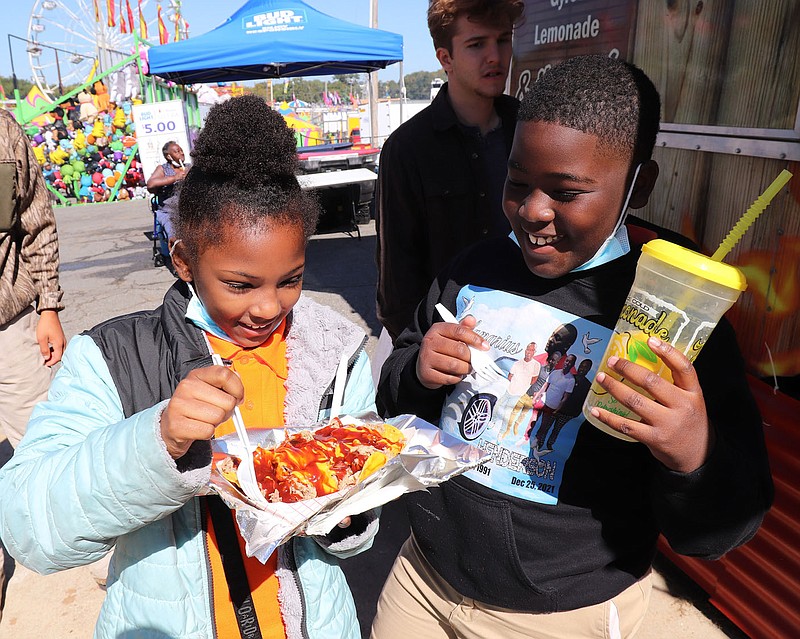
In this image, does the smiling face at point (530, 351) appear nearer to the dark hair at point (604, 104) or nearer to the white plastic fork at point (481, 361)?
the white plastic fork at point (481, 361)

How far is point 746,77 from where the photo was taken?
2059 mm

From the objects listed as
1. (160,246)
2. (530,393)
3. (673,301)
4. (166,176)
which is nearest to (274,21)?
(166,176)

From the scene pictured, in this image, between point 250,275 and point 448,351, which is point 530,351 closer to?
point 448,351

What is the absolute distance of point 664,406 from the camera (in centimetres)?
105

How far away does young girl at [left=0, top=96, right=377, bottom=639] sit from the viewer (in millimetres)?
1217

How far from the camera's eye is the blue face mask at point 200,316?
1444 mm

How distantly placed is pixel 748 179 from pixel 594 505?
1.43m

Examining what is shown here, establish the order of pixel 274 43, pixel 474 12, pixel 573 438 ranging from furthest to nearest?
pixel 274 43 → pixel 474 12 → pixel 573 438

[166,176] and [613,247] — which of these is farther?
[166,176]

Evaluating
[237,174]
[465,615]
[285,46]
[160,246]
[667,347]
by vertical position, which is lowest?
A: [160,246]

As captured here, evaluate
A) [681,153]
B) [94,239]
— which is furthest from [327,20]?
[681,153]

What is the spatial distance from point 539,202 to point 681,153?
147 cm

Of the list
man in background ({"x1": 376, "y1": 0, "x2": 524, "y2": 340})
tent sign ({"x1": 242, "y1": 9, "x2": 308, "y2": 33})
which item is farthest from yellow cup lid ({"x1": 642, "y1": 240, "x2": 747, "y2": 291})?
tent sign ({"x1": 242, "y1": 9, "x2": 308, "y2": 33})

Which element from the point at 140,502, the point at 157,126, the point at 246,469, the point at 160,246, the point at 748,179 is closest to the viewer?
the point at 140,502
